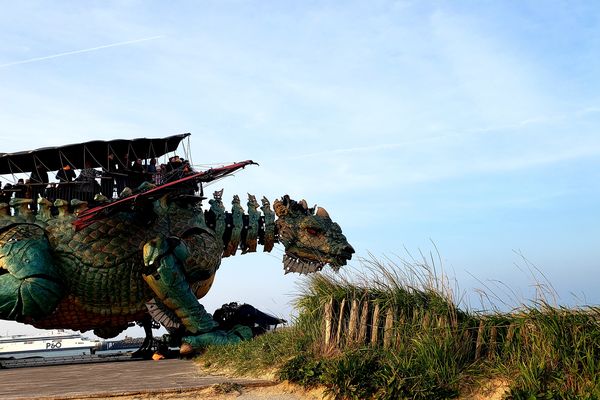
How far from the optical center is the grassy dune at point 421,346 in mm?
6816

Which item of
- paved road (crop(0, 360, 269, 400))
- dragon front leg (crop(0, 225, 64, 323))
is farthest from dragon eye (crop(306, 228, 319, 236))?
dragon front leg (crop(0, 225, 64, 323))

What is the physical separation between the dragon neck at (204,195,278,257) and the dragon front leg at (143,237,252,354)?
1.71m

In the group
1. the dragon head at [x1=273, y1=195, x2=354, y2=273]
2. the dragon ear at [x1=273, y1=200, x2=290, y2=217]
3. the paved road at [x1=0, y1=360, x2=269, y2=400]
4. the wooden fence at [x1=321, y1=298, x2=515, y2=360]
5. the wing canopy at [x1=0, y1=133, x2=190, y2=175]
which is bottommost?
the paved road at [x1=0, y1=360, x2=269, y2=400]

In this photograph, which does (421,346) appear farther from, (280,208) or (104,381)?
(280,208)

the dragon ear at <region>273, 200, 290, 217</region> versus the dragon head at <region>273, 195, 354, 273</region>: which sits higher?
the dragon ear at <region>273, 200, 290, 217</region>

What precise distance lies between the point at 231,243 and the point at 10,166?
4614 mm

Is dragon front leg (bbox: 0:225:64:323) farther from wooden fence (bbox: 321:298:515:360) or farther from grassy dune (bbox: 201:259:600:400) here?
wooden fence (bbox: 321:298:515:360)

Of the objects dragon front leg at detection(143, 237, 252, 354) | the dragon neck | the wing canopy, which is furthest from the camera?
the dragon neck

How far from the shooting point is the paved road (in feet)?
25.3

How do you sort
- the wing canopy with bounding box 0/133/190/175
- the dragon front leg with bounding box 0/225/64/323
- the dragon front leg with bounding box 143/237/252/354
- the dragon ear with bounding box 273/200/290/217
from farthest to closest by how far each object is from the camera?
the dragon ear with bounding box 273/200/290/217 < the wing canopy with bounding box 0/133/190/175 < the dragon front leg with bounding box 143/237/252/354 < the dragon front leg with bounding box 0/225/64/323

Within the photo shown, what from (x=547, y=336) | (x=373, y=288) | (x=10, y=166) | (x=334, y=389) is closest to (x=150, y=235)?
(x=10, y=166)

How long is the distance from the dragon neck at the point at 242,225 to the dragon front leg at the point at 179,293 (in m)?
1.71

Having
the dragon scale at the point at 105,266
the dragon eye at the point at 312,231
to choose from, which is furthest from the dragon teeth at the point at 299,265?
the dragon scale at the point at 105,266

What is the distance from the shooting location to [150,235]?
1278 centimetres
